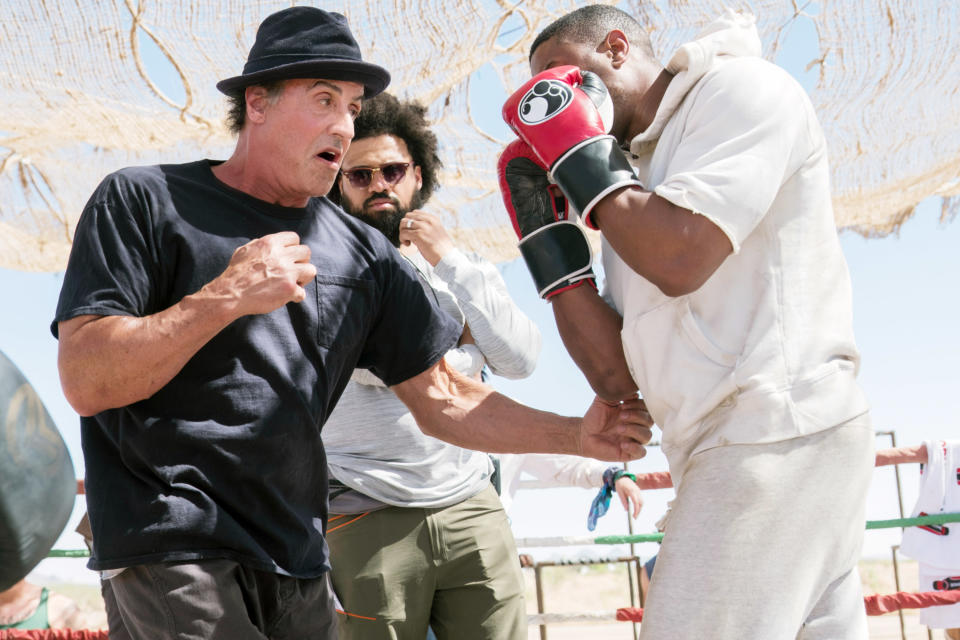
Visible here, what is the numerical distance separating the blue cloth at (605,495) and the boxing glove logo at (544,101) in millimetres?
2379

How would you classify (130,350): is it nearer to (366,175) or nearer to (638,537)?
(366,175)

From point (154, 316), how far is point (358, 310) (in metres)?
0.51

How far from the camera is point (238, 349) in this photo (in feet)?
6.25

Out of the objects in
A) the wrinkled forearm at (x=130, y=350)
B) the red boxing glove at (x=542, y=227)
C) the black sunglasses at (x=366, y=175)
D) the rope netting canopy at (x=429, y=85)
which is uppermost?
the rope netting canopy at (x=429, y=85)

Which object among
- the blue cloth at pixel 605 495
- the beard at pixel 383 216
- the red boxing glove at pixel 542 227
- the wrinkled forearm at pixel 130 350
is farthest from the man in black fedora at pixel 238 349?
the blue cloth at pixel 605 495

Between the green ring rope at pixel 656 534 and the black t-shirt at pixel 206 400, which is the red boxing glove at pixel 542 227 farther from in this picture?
the green ring rope at pixel 656 534

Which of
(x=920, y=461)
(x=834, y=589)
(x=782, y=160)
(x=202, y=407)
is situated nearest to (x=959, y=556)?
(x=920, y=461)

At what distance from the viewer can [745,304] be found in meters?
1.81

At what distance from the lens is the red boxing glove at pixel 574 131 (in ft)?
6.06

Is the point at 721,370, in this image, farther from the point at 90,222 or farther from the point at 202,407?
the point at 90,222

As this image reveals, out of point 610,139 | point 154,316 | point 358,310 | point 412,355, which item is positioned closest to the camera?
point 154,316

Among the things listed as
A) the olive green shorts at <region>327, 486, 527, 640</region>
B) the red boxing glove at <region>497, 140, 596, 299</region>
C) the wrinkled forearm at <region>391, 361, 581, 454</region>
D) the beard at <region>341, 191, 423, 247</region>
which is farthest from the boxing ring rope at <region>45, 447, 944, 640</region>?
the red boxing glove at <region>497, 140, 596, 299</region>

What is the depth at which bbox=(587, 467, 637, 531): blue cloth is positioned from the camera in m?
4.08

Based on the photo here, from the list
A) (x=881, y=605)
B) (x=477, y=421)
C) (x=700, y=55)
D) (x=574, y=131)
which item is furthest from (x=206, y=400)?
(x=881, y=605)
